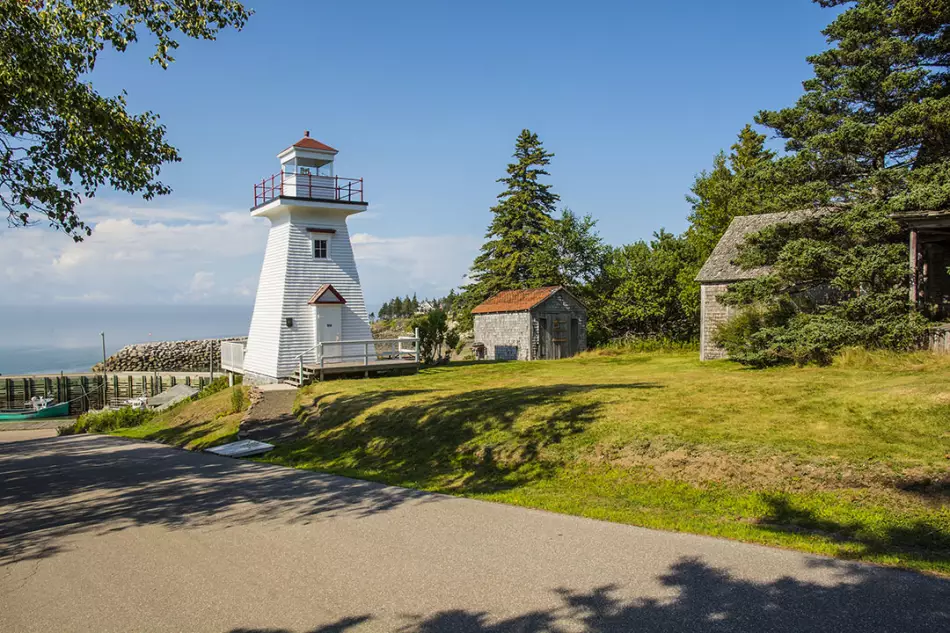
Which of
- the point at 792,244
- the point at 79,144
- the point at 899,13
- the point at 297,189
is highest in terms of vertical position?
the point at 899,13

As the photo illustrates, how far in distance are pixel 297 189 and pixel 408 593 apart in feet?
75.2

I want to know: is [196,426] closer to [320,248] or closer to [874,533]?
[320,248]

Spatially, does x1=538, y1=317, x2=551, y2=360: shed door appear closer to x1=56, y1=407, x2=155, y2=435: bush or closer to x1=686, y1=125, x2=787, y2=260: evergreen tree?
x1=686, y1=125, x2=787, y2=260: evergreen tree

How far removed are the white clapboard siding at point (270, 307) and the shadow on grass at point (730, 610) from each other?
2175 cm

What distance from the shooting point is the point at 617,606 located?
5012 millimetres

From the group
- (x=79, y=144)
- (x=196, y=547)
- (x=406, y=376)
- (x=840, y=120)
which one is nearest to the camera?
(x=196, y=547)

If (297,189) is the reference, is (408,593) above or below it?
below

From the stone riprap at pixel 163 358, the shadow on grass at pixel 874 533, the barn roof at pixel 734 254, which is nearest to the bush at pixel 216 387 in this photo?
the barn roof at pixel 734 254

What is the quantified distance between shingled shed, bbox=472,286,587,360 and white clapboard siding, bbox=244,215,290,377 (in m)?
11.5

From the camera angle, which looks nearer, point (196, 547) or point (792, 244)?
point (196, 547)

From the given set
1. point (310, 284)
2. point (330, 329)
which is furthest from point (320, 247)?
point (330, 329)

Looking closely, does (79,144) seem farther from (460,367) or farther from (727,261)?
(727,261)

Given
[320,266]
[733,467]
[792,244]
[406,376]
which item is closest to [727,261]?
[792,244]

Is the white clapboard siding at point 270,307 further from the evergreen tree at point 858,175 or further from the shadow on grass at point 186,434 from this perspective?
A: the evergreen tree at point 858,175
